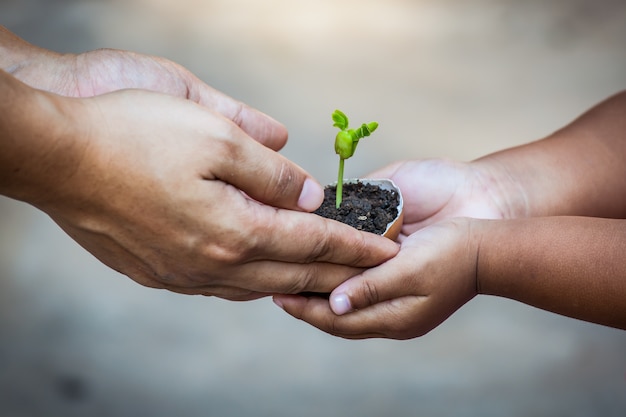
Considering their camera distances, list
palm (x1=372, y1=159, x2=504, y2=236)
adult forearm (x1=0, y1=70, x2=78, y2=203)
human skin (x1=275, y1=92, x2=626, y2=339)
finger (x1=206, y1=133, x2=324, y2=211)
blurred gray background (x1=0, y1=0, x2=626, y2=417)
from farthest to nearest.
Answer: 1. blurred gray background (x1=0, y1=0, x2=626, y2=417)
2. palm (x1=372, y1=159, x2=504, y2=236)
3. human skin (x1=275, y1=92, x2=626, y2=339)
4. finger (x1=206, y1=133, x2=324, y2=211)
5. adult forearm (x1=0, y1=70, x2=78, y2=203)

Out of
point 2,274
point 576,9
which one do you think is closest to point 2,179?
point 2,274

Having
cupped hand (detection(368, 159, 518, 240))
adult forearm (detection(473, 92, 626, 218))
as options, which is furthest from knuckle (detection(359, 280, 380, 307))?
adult forearm (detection(473, 92, 626, 218))

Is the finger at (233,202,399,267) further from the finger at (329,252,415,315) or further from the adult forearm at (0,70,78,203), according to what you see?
the adult forearm at (0,70,78,203)

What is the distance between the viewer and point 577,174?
1.33 meters

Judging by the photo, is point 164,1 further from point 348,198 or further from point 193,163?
point 193,163

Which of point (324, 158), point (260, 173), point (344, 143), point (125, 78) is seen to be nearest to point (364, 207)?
point (344, 143)

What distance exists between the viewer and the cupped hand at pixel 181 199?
89cm

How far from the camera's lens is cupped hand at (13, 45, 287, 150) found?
1.15 m

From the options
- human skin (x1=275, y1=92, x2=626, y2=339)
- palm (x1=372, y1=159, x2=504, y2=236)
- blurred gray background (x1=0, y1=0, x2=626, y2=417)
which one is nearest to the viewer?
human skin (x1=275, y1=92, x2=626, y2=339)

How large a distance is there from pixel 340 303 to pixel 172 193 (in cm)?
29

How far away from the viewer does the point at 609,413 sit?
176cm

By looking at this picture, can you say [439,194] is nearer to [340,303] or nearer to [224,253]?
[340,303]

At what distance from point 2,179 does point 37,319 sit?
1192 millimetres

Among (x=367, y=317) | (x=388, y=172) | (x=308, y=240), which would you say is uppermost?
(x=388, y=172)
